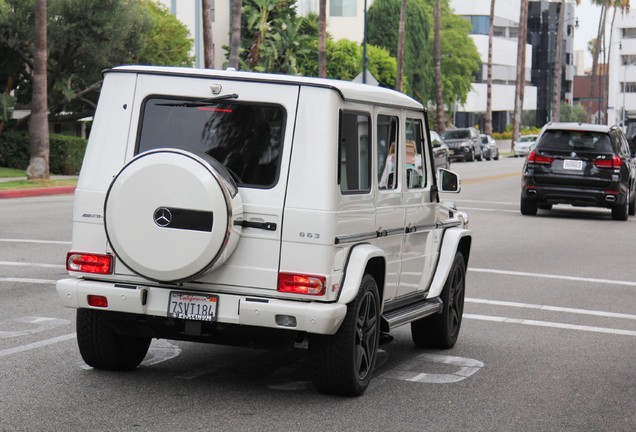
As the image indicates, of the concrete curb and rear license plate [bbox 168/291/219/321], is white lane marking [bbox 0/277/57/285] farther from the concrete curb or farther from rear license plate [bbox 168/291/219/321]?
the concrete curb

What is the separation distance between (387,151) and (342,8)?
7960cm

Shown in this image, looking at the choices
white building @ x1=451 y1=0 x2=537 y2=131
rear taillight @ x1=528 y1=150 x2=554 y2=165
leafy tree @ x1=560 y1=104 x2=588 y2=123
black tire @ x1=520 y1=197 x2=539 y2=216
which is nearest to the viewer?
rear taillight @ x1=528 y1=150 x2=554 y2=165

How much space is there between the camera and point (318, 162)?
7.91 m

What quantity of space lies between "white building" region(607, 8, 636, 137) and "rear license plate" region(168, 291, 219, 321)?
156778mm

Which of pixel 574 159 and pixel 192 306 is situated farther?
pixel 574 159

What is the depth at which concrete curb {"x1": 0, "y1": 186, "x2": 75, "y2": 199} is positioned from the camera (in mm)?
28906

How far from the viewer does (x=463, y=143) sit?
64562 mm

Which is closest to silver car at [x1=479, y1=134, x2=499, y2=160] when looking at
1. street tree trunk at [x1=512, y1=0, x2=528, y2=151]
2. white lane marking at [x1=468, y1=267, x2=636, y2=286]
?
street tree trunk at [x1=512, y1=0, x2=528, y2=151]

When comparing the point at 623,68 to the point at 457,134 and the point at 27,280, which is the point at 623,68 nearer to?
the point at 457,134

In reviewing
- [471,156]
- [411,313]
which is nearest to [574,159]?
[411,313]

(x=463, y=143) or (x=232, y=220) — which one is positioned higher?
(x=232, y=220)

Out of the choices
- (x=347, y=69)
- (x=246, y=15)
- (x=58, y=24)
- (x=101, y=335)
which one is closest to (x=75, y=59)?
(x=58, y=24)

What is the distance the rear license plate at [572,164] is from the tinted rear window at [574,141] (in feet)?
0.82

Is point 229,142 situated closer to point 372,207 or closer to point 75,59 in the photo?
point 372,207
